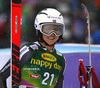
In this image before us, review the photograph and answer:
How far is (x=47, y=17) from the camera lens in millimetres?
2432

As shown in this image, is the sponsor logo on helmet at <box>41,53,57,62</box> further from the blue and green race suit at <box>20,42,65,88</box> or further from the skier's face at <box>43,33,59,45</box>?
the skier's face at <box>43,33,59,45</box>

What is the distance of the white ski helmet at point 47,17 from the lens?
2434 mm

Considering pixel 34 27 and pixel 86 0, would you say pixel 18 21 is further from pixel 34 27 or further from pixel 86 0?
pixel 86 0

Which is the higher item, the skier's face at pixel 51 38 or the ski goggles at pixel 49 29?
the ski goggles at pixel 49 29

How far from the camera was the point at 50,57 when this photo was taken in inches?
99.8

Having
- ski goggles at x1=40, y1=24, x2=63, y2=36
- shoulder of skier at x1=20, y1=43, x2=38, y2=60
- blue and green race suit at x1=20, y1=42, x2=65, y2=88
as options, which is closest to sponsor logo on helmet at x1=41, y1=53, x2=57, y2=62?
blue and green race suit at x1=20, y1=42, x2=65, y2=88

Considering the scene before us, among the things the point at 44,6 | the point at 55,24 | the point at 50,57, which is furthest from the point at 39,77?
the point at 44,6

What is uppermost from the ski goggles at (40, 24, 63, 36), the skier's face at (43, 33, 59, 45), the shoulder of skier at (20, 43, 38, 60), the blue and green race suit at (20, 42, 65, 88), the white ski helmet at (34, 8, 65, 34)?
the white ski helmet at (34, 8, 65, 34)

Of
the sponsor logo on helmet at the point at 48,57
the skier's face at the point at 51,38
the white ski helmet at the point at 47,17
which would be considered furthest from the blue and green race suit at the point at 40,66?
the white ski helmet at the point at 47,17

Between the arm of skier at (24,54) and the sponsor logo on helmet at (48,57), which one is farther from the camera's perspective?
the sponsor logo on helmet at (48,57)

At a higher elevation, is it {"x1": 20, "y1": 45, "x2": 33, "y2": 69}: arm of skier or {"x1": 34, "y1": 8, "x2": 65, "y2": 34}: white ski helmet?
{"x1": 34, "y1": 8, "x2": 65, "y2": 34}: white ski helmet

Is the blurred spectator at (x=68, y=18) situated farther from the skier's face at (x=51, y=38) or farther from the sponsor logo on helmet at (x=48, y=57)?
the sponsor logo on helmet at (x=48, y=57)

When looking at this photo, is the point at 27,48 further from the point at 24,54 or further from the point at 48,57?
the point at 48,57

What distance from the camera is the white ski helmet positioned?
243 cm
